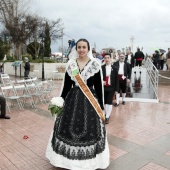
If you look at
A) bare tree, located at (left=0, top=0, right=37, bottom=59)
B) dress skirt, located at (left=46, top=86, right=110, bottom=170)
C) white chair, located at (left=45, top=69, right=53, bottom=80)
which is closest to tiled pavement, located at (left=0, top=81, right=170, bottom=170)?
dress skirt, located at (left=46, top=86, right=110, bottom=170)

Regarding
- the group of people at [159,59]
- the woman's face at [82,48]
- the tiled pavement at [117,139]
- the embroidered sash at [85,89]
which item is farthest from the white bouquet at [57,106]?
the group of people at [159,59]

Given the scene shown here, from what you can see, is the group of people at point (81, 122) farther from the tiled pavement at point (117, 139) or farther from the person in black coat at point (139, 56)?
the person in black coat at point (139, 56)

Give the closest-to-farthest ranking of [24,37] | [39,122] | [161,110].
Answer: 1. [39,122]
2. [161,110]
3. [24,37]

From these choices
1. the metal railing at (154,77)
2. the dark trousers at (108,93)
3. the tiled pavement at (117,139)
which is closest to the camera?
the tiled pavement at (117,139)

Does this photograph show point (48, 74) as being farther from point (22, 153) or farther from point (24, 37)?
point (22, 153)

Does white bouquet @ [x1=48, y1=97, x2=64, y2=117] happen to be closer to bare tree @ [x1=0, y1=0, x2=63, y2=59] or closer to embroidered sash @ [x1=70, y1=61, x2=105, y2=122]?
embroidered sash @ [x1=70, y1=61, x2=105, y2=122]

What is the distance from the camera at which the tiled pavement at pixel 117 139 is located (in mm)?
3974

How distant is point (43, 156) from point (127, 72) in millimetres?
4944

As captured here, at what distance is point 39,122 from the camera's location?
20.9 feet

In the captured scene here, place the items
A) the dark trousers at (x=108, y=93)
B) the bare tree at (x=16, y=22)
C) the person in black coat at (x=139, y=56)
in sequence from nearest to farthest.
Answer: the dark trousers at (x=108, y=93), the person in black coat at (x=139, y=56), the bare tree at (x=16, y=22)

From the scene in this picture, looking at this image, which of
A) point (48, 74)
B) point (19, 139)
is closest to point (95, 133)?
point (19, 139)

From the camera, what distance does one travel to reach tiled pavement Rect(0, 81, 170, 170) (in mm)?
3974

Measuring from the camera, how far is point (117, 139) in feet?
16.9

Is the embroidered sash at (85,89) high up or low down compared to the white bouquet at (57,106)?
up
